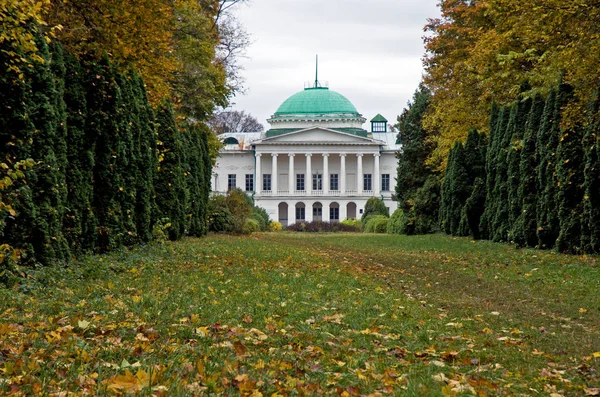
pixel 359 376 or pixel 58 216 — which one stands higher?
pixel 58 216

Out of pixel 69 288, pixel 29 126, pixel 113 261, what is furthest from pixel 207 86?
pixel 69 288

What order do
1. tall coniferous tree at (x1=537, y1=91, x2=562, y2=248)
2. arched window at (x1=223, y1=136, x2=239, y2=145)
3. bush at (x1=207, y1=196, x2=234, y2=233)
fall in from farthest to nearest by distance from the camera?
1. arched window at (x1=223, y1=136, x2=239, y2=145)
2. bush at (x1=207, y1=196, x2=234, y2=233)
3. tall coniferous tree at (x1=537, y1=91, x2=562, y2=248)

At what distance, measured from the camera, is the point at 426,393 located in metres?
4.40

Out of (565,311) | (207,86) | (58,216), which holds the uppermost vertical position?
(207,86)

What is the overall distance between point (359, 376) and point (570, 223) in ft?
43.7

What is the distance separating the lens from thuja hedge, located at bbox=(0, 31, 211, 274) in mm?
10031

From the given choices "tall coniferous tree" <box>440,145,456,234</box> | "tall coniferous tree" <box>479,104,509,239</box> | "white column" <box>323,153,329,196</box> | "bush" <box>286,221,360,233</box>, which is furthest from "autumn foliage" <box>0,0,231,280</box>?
"white column" <box>323,153,329,196</box>

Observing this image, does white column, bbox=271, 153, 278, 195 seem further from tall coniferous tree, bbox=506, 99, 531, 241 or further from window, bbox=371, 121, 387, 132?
tall coniferous tree, bbox=506, 99, 531, 241

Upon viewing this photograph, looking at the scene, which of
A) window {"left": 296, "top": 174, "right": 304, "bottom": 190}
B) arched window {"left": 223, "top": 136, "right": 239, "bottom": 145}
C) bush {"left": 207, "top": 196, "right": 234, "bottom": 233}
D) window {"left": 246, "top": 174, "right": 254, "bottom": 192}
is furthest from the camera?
window {"left": 246, "top": 174, "right": 254, "bottom": 192}

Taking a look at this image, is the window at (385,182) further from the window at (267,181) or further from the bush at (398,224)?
the bush at (398,224)

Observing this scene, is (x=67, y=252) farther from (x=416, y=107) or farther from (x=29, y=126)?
(x=416, y=107)

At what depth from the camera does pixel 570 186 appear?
1706cm

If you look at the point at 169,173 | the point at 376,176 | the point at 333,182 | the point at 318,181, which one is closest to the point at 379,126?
the point at 376,176

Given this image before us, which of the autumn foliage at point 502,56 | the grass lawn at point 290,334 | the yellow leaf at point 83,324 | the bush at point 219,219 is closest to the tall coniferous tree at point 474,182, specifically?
the autumn foliage at point 502,56
